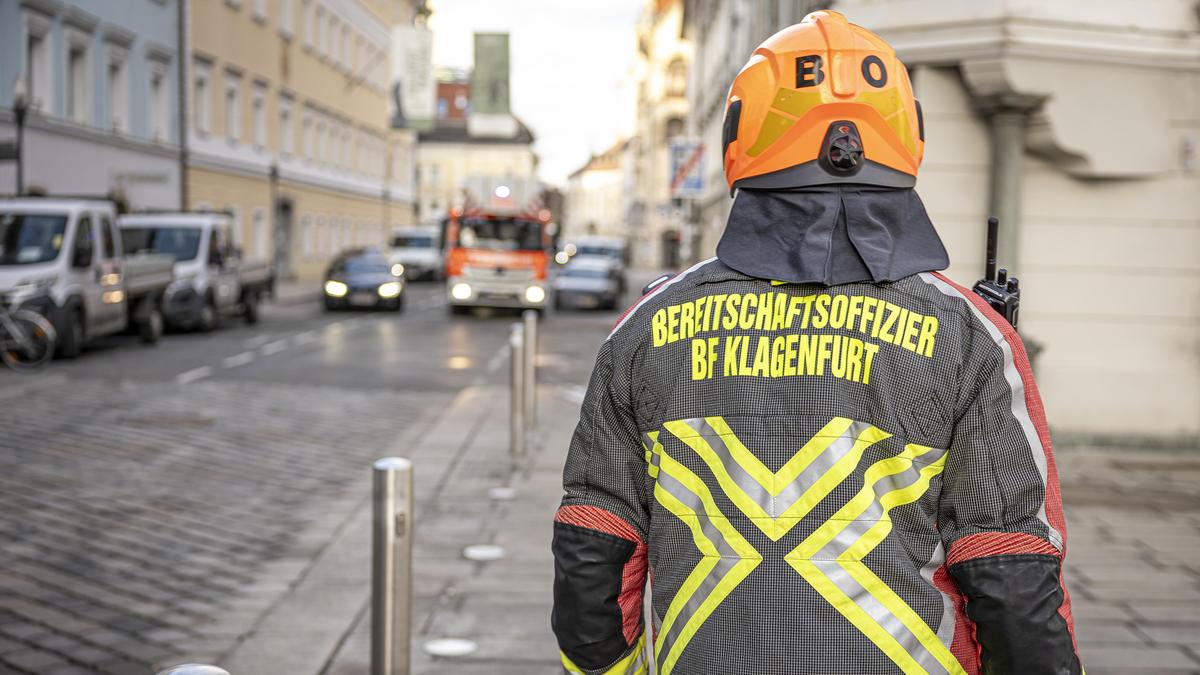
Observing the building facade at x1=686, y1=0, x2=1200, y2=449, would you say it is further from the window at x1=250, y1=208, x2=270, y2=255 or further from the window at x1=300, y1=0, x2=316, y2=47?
the window at x1=300, y1=0, x2=316, y2=47

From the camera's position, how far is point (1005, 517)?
199cm

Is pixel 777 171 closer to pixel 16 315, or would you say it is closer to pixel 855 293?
pixel 855 293

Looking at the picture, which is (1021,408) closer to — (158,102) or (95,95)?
(95,95)

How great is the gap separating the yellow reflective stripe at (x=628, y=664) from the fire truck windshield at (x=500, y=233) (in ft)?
95.6

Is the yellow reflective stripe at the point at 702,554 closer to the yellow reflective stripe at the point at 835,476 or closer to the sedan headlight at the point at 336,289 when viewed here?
the yellow reflective stripe at the point at 835,476

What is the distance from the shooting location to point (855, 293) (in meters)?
2.08

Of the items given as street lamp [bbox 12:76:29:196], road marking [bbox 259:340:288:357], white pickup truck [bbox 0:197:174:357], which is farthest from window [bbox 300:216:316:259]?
white pickup truck [bbox 0:197:174:357]

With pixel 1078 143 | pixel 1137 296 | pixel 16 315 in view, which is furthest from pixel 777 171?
pixel 16 315

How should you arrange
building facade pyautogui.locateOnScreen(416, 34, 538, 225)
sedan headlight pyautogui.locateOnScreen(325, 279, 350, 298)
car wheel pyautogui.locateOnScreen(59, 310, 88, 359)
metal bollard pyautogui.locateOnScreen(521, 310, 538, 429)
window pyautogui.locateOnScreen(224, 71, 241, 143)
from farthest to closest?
1. building facade pyautogui.locateOnScreen(416, 34, 538, 225)
2. window pyautogui.locateOnScreen(224, 71, 241, 143)
3. sedan headlight pyautogui.locateOnScreen(325, 279, 350, 298)
4. car wheel pyautogui.locateOnScreen(59, 310, 88, 359)
5. metal bollard pyautogui.locateOnScreen(521, 310, 538, 429)

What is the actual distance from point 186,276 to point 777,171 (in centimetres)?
2187

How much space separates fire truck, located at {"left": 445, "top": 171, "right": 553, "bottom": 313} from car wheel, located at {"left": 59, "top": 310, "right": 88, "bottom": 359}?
42.3ft

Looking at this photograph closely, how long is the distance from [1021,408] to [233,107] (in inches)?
1562

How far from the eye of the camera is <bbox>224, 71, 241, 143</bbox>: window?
39.1 m

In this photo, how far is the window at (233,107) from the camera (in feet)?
128
